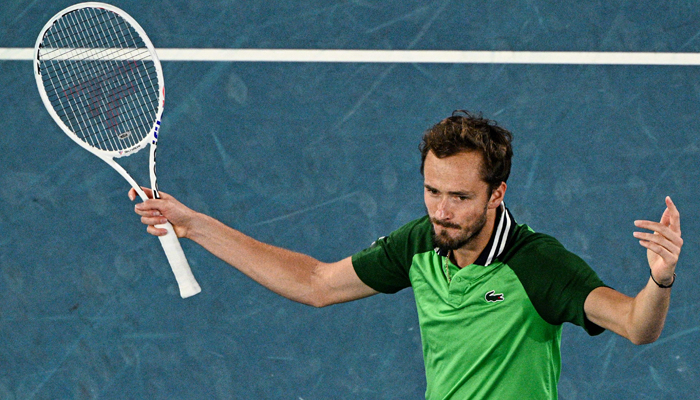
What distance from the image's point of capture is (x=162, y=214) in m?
2.88

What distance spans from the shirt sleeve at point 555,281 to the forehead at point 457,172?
0.88ft

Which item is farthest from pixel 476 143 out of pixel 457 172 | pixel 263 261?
pixel 263 261

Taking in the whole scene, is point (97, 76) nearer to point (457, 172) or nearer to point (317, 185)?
point (317, 185)

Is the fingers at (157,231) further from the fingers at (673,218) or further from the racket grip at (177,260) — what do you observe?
the fingers at (673,218)

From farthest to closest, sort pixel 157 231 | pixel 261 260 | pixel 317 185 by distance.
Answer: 1. pixel 317 185
2. pixel 261 260
3. pixel 157 231

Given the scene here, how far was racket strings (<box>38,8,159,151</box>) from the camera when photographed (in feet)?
12.1

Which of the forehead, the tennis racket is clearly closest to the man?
the forehead

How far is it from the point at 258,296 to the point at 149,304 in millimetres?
475

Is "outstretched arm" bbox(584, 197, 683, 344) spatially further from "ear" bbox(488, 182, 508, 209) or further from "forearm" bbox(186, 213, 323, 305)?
"forearm" bbox(186, 213, 323, 305)

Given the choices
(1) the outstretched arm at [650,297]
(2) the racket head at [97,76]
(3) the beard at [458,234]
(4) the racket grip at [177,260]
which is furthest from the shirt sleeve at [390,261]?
(2) the racket head at [97,76]

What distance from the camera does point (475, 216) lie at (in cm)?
272

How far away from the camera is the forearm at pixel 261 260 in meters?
2.97

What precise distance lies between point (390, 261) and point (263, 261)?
0.44m

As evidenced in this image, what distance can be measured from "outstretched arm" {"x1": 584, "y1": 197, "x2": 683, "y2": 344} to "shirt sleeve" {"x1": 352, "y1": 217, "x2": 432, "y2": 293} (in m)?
0.73
